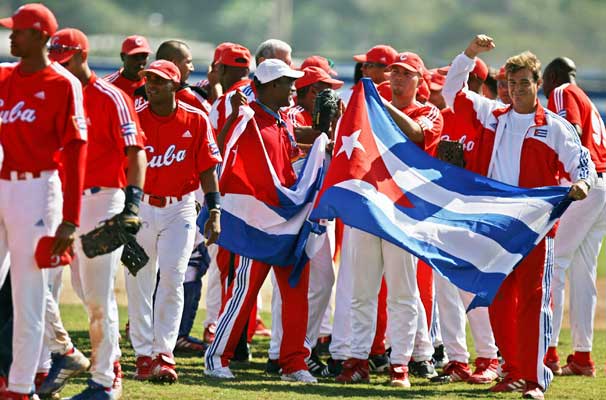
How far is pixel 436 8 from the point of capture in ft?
282

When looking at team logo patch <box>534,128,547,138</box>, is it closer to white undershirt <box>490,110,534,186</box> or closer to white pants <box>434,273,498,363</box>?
white undershirt <box>490,110,534,186</box>

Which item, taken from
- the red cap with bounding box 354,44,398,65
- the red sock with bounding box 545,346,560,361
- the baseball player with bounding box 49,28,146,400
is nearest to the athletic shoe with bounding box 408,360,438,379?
the red sock with bounding box 545,346,560,361

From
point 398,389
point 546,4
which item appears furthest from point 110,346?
point 546,4

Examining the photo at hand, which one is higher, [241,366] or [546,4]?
[546,4]

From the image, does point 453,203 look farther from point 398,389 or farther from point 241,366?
point 241,366

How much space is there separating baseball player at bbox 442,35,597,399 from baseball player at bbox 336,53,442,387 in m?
0.33

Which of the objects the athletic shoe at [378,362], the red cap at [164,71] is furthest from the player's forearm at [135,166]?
the athletic shoe at [378,362]

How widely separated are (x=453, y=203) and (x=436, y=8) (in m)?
77.3

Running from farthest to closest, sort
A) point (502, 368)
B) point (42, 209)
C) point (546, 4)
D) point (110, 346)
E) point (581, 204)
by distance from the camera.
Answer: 1. point (546, 4)
2. point (581, 204)
3. point (502, 368)
4. point (110, 346)
5. point (42, 209)

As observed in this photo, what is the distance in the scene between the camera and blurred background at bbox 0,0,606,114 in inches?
3039

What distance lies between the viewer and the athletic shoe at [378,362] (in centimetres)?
1081

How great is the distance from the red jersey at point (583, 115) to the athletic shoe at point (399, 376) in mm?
2603

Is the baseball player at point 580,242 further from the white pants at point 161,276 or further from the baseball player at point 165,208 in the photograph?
the white pants at point 161,276

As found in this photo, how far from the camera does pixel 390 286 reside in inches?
387
